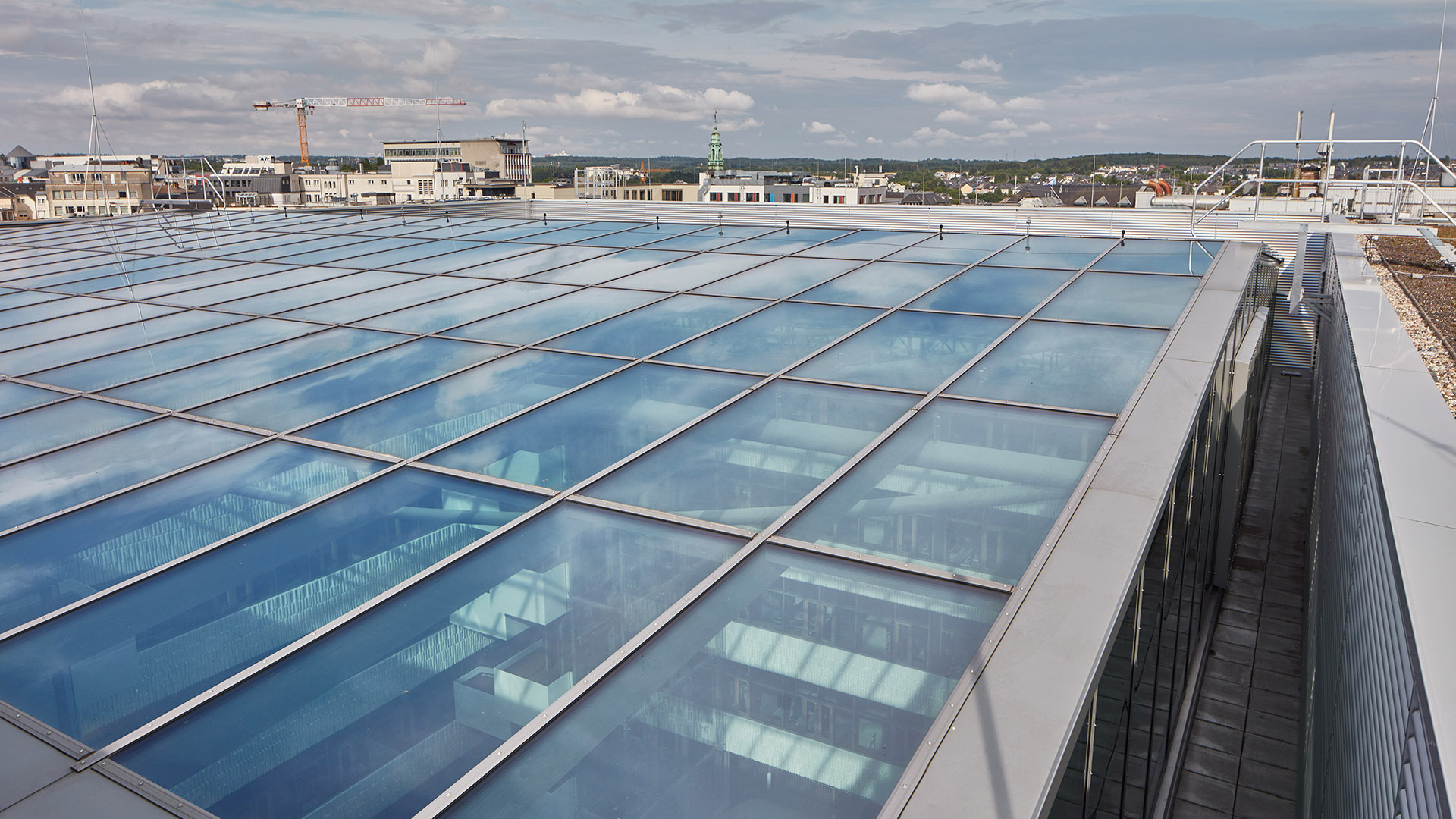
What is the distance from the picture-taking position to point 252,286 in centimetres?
1823

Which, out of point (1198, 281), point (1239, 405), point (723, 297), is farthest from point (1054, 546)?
point (1239, 405)

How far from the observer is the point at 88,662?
5844 millimetres

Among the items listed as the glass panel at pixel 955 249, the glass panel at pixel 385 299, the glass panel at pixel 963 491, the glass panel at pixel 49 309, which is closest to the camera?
the glass panel at pixel 963 491

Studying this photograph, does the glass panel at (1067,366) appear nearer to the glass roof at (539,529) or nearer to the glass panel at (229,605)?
the glass roof at (539,529)

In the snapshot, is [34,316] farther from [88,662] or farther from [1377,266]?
[1377,266]

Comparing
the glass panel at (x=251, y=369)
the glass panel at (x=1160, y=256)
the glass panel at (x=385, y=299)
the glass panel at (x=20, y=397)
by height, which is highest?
the glass panel at (x=1160, y=256)

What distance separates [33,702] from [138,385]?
742 cm

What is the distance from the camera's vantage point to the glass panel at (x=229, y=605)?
18.2ft

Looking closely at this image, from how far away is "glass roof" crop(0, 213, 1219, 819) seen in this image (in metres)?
5.18

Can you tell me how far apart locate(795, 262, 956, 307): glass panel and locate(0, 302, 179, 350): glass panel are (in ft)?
39.1

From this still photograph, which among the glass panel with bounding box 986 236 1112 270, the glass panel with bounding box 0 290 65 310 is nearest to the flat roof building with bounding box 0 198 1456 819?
the glass panel with bounding box 0 290 65 310

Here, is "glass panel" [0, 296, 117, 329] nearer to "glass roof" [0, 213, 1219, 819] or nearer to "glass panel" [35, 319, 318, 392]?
"glass roof" [0, 213, 1219, 819]

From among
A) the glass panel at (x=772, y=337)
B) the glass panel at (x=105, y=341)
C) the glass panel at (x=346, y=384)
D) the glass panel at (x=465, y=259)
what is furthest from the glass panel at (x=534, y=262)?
the glass panel at (x=772, y=337)

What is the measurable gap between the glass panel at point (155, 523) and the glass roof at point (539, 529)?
1.5 inches
